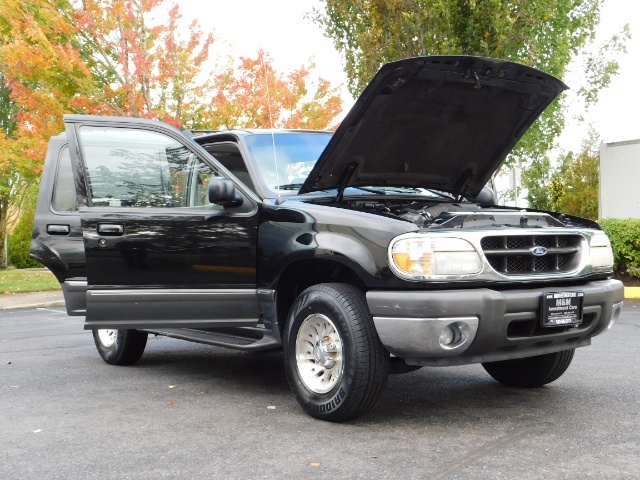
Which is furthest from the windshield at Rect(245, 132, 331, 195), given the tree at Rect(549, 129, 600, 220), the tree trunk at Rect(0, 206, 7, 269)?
the tree at Rect(549, 129, 600, 220)

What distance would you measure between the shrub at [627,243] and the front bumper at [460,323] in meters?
9.10

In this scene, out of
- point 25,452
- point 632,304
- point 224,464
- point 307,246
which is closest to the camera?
point 224,464

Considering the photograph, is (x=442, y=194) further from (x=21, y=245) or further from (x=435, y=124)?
(x=21, y=245)

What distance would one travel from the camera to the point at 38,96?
52.4ft

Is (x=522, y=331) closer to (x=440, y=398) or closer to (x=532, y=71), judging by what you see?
(x=440, y=398)

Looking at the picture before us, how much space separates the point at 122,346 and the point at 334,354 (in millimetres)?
2844

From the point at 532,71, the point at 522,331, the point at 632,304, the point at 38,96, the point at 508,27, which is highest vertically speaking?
the point at 508,27

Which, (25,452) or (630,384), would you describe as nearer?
(25,452)

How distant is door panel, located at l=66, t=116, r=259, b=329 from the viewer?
17.3 ft

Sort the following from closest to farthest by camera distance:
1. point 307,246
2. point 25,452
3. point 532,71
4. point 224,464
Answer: point 224,464, point 25,452, point 307,246, point 532,71

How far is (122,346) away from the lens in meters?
6.86

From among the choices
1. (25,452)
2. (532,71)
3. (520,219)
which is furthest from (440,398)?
(25,452)

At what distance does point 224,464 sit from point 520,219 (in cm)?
230

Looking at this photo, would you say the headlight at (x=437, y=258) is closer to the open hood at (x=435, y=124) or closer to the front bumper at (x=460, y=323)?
the front bumper at (x=460, y=323)
